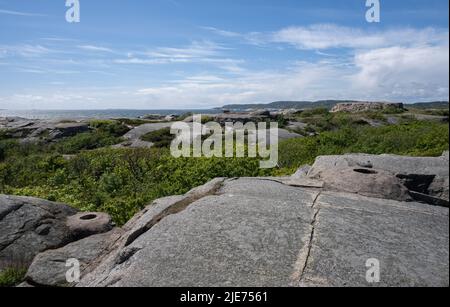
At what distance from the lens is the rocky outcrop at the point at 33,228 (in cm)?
881

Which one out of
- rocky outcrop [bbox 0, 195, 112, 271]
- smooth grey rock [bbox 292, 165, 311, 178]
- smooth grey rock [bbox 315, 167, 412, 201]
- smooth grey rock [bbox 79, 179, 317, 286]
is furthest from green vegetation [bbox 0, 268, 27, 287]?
smooth grey rock [bbox 292, 165, 311, 178]

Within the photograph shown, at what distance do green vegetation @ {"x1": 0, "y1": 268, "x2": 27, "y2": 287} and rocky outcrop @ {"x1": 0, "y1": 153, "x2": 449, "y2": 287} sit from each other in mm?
377

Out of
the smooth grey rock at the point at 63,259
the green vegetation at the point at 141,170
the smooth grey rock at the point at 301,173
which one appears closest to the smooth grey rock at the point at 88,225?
the smooth grey rock at the point at 63,259

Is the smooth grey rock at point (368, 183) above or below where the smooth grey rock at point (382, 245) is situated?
above

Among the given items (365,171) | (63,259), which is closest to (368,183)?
(365,171)

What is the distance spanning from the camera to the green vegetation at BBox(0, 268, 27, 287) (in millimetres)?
7910

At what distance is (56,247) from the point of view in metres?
9.12

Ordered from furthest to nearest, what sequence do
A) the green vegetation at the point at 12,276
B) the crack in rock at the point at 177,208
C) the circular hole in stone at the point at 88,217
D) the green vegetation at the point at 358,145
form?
the green vegetation at the point at 358,145 < the circular hole in stone at the point at 88,217 < the green vegetation at the point at 12,276 < the crack in rock at the point at 177,208

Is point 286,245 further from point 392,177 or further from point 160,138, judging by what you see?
point 160,138

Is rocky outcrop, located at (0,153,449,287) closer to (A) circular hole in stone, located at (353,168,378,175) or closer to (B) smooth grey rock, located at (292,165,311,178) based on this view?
(A) circular hole in stone, located at (353,168,378,175)

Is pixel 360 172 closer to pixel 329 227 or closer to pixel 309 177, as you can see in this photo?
pixel 309 177

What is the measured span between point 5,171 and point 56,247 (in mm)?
12639

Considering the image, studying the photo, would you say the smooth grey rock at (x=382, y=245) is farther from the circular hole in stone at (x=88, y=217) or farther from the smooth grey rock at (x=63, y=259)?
the circular hole in stone at (x=88, y=217)
